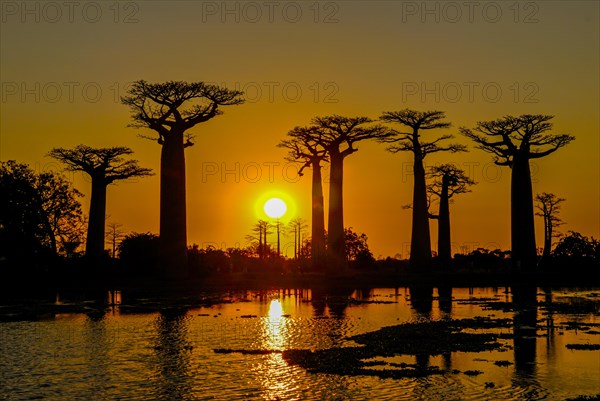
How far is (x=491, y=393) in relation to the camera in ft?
57.5

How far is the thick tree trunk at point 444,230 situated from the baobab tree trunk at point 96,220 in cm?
2755

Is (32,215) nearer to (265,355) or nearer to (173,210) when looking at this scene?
(173,210)

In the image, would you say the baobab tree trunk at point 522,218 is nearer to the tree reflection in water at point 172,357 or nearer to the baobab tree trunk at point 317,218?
the baobab tree trunk at point 317,218

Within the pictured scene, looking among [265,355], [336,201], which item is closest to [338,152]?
[336,201]

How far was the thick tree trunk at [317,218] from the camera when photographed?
73.8 meters

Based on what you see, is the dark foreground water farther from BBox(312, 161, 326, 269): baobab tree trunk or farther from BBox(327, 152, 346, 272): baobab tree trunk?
BBox(312, 161, 326, 269): baobab tree trunk

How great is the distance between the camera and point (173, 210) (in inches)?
2192

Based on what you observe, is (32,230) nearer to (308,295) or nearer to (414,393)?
(308,295)

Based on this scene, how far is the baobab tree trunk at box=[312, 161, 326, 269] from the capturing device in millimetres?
73750

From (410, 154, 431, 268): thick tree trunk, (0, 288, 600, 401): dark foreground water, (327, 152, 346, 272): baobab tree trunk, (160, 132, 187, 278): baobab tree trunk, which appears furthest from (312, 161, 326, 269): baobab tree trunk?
(0, 288, 600, 401): dark foreground water

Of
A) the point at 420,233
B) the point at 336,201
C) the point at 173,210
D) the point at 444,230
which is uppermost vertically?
the point at 336,201

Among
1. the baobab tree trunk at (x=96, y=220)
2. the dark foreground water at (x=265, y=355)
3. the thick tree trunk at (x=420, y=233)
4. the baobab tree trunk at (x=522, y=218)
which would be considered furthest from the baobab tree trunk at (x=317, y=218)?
the dark foreground water at (x=265, y=355)

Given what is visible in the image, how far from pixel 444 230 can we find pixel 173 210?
94.9 feet

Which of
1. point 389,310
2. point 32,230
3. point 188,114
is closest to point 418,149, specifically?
point 188,114
